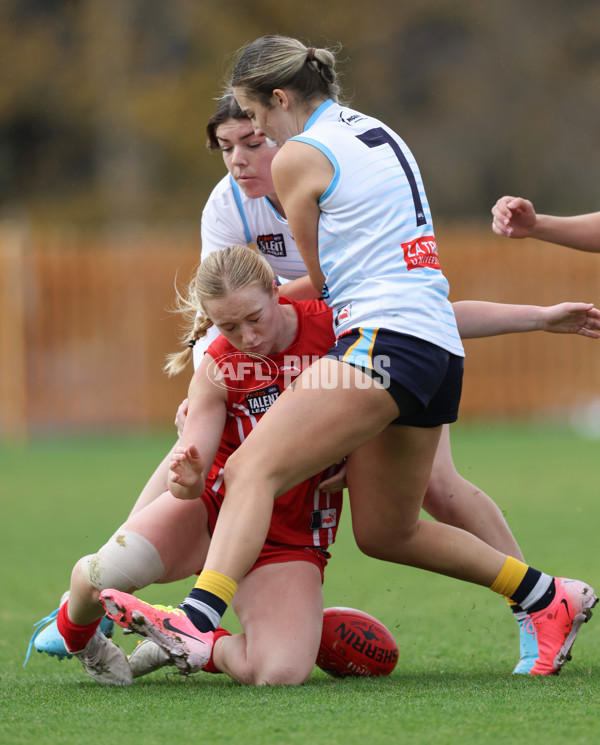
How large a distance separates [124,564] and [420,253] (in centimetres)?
131

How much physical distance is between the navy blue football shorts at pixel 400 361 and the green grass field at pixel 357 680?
85 cm

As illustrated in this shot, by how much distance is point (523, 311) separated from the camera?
3793 mm

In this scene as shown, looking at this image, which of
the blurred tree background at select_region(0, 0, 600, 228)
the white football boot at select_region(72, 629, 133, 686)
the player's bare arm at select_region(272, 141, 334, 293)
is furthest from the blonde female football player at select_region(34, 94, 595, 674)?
the blurred tree background at select_region(0, 0, 600, 228)

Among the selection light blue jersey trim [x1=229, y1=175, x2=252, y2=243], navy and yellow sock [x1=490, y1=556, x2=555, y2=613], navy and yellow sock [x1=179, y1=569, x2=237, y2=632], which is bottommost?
navy and yellow sock [x1=490, y1=556, x2=555, y2=613]

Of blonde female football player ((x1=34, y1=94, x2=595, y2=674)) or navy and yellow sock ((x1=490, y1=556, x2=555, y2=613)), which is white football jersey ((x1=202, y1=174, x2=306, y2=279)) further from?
navy and yellow sock ((x1=490, y1=556, x2=555, y2=613))

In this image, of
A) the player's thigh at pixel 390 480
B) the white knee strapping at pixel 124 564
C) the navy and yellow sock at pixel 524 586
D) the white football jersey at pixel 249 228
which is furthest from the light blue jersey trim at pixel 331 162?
the navy and yellow sock at pixel 524 586

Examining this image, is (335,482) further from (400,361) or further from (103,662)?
(103,662)

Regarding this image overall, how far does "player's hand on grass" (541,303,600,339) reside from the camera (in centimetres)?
374

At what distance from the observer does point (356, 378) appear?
332 cm

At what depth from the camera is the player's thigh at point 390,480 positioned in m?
3.56

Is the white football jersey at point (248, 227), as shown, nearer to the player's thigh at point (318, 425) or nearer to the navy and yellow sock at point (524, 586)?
the player's thigh at point (318, 425)

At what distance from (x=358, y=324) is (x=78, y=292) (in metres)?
13.0

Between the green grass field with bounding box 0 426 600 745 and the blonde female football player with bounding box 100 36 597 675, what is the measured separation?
0.27 meters

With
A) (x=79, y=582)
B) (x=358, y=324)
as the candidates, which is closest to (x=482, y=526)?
(x=358, y=324)
